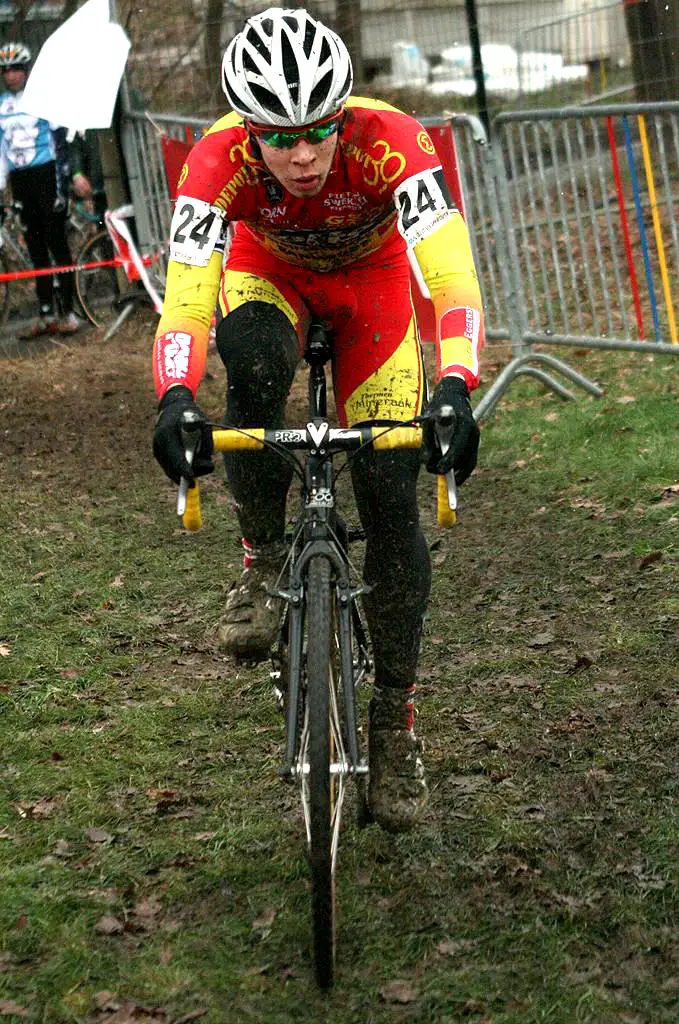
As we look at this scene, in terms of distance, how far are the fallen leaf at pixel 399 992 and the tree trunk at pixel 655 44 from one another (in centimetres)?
1400

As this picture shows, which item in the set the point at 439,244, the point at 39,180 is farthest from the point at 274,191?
the point at 39,180

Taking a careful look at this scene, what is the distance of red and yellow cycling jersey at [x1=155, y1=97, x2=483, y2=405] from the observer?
3.93 metres

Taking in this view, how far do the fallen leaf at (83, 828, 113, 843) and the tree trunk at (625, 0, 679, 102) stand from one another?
44.0 feet

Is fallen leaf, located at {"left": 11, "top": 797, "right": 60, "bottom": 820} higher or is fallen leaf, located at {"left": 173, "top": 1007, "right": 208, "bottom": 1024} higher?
fallen leaf, located at {"left": 11, "top": 797, "right": 60, "bottom": 820}

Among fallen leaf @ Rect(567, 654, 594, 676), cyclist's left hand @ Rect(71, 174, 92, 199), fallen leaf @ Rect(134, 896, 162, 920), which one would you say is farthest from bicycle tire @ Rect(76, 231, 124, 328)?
fallen leaf @ Rect(134, 896, 162, 920)

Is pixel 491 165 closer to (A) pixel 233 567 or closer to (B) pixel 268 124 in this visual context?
(A) pixel 233 567

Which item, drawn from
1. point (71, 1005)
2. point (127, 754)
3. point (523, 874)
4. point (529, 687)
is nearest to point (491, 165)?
point (529, 687)

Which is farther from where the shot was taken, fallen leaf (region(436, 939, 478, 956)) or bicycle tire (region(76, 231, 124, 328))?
bicycle tire (region(76, 231, 124, 328))

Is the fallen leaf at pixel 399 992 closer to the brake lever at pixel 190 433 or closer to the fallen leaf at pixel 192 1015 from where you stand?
the fallen leaf at pixel 192 1015

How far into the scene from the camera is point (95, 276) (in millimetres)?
13875

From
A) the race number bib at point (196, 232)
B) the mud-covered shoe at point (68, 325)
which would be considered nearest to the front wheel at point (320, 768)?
the race number bib at point (196, 232)

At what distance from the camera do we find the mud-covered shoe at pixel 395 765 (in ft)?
13.4

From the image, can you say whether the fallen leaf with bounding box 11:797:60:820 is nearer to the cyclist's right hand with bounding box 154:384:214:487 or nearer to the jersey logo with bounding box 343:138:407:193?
the cyclist's right hand with bounding box 154:384:214:487

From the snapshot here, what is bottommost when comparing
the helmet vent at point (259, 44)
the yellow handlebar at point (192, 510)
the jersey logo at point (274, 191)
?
the yellow handlebar at point (192, 510)
